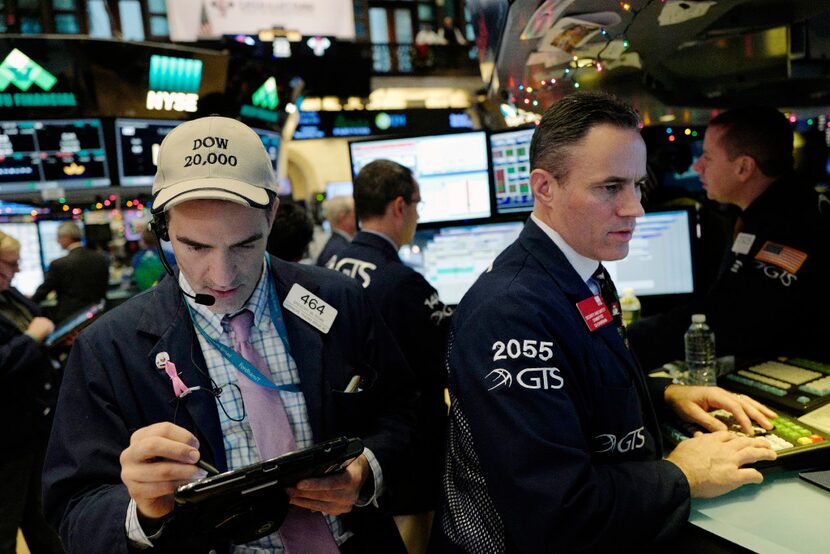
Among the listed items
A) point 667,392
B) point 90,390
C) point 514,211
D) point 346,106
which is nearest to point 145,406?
point 90,390

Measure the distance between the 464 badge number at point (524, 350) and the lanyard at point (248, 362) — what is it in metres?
0.44

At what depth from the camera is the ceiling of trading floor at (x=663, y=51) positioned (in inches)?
66.6

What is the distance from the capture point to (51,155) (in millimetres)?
4629

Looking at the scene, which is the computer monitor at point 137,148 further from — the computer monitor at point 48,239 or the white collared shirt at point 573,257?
the white collared shirt at point 573,257

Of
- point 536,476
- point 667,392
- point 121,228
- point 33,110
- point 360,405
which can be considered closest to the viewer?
point 536,476

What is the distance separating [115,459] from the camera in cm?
117

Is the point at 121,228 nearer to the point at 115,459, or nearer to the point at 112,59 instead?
the point at 112,59

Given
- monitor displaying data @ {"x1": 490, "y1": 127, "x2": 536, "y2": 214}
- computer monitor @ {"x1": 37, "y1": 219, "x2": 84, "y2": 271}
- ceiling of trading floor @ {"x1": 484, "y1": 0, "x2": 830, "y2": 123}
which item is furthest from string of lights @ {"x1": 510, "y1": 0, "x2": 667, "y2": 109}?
computer monitor @ {"x1": 37, "y1": 219, "x2": 84, "y2": 271}

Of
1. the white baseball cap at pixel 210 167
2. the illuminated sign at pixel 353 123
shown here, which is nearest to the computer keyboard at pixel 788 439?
the white baseball cap at pixel 210 167

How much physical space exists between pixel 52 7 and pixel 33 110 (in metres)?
12.1

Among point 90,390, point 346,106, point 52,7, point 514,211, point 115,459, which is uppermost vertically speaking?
point 52,7

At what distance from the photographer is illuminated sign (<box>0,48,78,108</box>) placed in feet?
14.0

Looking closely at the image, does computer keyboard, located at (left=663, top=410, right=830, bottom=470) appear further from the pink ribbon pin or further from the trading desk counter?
the pink ribbon pin

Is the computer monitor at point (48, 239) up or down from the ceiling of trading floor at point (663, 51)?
down
